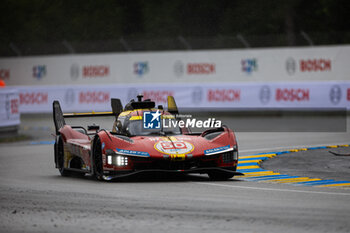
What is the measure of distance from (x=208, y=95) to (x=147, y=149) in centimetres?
1875

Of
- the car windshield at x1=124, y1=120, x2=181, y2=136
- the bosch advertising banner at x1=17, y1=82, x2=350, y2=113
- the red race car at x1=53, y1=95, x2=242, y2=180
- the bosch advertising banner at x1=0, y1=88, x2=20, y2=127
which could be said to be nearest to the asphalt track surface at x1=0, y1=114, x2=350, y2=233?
the red race car at x1=53, y1=95, x2=242, y2=180

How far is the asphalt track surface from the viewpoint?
7648 millimetres

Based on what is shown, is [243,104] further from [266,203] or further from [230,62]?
[266,203]

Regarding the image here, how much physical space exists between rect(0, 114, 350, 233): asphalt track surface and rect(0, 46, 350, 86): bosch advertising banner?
71.4 ft

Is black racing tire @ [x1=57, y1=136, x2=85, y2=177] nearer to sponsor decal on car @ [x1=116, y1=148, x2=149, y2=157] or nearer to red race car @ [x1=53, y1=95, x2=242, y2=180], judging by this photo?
red race car @ [x1=53, y1=95, x2=242, y2=180]

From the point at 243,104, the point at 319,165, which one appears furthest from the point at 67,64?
the point at 319,165

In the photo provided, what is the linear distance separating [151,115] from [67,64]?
2658 centimetres

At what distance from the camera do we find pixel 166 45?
37.2 m

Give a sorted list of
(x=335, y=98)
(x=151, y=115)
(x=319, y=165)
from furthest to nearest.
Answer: (x=335, y=98)
(x=319, y=165)
(x=151, y=115)

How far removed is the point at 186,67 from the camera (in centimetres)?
3588

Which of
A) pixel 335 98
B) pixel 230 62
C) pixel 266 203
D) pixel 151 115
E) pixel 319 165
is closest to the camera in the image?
pixel 266 203

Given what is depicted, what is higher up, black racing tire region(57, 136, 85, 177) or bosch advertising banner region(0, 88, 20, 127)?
bosch advertising banner region(0, 88, 20, 127)

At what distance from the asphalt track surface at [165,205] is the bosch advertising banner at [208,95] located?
16545 millimetres

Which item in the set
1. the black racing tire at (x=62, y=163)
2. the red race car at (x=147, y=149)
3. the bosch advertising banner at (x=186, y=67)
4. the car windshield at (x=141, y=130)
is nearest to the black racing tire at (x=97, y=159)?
the red race car at (x=147, y=149)
